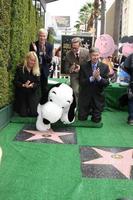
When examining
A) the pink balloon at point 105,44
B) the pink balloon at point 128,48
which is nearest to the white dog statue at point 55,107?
the pink balloon at point 128,48

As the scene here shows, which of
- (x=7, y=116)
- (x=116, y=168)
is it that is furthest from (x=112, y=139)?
(x=7, y=116)

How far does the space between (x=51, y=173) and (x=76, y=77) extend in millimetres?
3839

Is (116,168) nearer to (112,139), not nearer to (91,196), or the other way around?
(91,196)

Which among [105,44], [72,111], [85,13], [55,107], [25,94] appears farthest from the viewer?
[85,13]

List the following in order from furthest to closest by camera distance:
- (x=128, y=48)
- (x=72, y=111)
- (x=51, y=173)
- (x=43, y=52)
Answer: (x=128, y=48) → (x=43, y=52) → (x=72, y=111) → (x=51, y=173)

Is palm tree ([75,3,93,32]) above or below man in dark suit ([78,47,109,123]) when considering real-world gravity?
above

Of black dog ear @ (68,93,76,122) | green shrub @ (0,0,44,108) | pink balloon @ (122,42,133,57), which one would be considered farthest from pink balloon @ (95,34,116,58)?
black dog ear @ (68,93,76,122)

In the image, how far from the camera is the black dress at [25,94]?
7949mm

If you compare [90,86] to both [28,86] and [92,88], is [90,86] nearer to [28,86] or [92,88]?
[92,88]

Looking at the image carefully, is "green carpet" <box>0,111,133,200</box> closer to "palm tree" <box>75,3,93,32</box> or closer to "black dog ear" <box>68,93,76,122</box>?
"black dog ear" <box>68,93,76,122</box>

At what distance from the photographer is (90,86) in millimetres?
7891

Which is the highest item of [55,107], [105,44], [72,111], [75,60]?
[105,44]

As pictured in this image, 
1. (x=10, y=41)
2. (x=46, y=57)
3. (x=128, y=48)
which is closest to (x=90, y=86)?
(x=46, y=57)

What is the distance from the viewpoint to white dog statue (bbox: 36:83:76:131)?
6.91 meters
